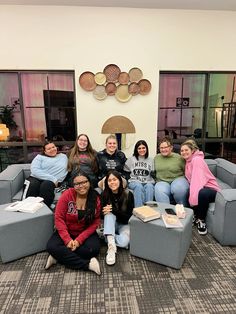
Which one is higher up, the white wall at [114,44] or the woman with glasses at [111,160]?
the white wall at [114,44]

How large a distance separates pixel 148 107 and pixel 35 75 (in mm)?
1715

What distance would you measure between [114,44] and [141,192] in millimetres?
2091

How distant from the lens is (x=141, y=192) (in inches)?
116

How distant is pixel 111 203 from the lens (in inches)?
98.3

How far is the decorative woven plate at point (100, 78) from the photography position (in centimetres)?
349

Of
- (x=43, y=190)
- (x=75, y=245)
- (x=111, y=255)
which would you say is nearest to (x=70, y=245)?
(x=75, y=245)

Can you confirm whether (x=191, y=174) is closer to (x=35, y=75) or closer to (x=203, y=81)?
(x=203, y=81)

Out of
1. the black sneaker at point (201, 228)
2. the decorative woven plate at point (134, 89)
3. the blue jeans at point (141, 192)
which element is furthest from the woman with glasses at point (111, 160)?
the black sneaker at point (201, 228)

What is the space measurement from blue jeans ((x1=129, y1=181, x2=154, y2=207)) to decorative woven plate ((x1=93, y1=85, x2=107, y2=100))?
1.37 metres

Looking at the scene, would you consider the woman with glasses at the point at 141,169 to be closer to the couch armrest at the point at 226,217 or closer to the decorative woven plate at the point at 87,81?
the couch armrest at the point at 226,217

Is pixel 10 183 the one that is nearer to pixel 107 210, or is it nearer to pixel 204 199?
pixel 107 210

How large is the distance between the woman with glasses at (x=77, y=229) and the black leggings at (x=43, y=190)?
623mm

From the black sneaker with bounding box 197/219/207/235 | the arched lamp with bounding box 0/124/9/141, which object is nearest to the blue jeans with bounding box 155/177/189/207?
the black sneaker with bounding box 197/219/207/235

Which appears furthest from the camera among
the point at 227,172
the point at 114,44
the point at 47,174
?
the point at 114,44
